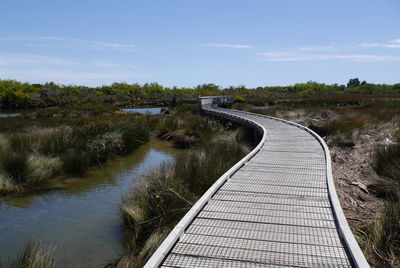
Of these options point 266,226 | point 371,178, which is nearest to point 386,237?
point 266,226

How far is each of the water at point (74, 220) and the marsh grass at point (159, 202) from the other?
36 cm

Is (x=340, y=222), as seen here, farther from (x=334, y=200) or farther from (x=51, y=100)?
(x=51, y=100)

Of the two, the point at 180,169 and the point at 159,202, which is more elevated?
the point at 180,169

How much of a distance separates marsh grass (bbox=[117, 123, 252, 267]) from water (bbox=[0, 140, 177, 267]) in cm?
36

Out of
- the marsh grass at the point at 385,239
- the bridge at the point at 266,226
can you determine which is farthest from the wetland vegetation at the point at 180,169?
the bridge at the point at 266,226

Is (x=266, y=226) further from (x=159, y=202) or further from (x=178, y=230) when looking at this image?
(x=159, y=202)

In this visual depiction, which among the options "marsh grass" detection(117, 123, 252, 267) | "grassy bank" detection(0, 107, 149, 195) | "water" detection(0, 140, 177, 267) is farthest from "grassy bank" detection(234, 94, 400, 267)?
"grassy bank" detection(0, 107, 149, 195)

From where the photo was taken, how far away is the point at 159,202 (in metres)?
5.74

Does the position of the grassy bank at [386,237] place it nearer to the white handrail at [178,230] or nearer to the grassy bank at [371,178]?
the grassy bank at [371,178]

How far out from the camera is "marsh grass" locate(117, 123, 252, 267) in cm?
496

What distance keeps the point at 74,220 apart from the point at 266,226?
13.0 feet

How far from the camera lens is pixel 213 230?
4.09m

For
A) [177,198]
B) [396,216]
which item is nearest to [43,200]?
[177,198]

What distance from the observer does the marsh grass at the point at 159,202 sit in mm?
4957
